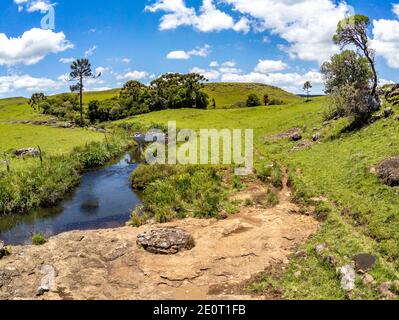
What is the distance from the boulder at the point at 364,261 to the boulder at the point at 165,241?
27.1 ft

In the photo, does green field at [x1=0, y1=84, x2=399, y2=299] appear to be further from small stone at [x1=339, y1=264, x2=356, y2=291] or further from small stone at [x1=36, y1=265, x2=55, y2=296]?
small stone at [x1=36, y1=265, x2=55, y2=296]

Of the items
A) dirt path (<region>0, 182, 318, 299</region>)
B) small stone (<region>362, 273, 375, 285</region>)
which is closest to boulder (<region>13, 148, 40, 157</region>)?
dirt path (<region>0, 182, 318, 299</region>)

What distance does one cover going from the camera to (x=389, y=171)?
23875 millimetres

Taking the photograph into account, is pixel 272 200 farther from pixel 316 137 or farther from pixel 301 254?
pixel 316 137

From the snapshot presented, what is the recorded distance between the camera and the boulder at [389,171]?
2284 cm

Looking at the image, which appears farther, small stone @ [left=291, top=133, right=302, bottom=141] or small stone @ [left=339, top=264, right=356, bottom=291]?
small stone @ [left=291, top=133, right=302, bottom=141]

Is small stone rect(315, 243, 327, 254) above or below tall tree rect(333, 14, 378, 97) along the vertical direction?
below

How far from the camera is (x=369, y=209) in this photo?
20906 mm

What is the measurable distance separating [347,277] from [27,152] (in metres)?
42.6

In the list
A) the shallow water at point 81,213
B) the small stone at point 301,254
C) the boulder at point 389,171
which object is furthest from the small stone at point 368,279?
the shallow water at point 81,213

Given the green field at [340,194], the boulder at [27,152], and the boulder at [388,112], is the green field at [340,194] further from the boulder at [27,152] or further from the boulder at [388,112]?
the boulder at [27,152]

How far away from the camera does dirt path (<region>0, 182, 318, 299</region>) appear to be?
55.7ft

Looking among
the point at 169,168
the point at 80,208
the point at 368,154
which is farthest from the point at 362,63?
the point at 80,208

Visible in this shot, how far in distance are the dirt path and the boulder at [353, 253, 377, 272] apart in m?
3.33
